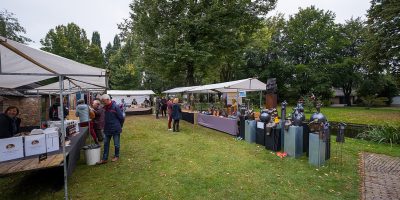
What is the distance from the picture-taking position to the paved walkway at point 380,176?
4159mm

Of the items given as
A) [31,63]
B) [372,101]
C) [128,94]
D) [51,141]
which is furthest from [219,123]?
[372,101]

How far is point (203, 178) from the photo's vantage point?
4.88 m

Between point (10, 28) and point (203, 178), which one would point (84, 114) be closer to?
point (203, 178)

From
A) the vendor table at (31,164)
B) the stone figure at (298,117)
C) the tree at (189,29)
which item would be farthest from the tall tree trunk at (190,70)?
the vendor table at (31,164)

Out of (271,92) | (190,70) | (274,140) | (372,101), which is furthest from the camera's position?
(372,101)

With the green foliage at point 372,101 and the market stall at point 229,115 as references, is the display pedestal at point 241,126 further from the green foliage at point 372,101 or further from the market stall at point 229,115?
the green foliage at point 372,101

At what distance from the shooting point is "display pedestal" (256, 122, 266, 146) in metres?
7.81

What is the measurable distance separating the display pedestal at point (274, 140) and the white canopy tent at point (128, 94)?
1078 inches

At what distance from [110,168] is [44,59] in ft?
10.5

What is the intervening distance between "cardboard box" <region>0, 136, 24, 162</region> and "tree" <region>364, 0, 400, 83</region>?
25.9m

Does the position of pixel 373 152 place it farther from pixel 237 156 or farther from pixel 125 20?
pixel 125 20

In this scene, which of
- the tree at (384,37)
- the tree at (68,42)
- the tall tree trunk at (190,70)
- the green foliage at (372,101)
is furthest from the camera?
the green foliage at (372,101)

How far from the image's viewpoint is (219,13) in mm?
17891

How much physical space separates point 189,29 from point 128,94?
18.4 m
